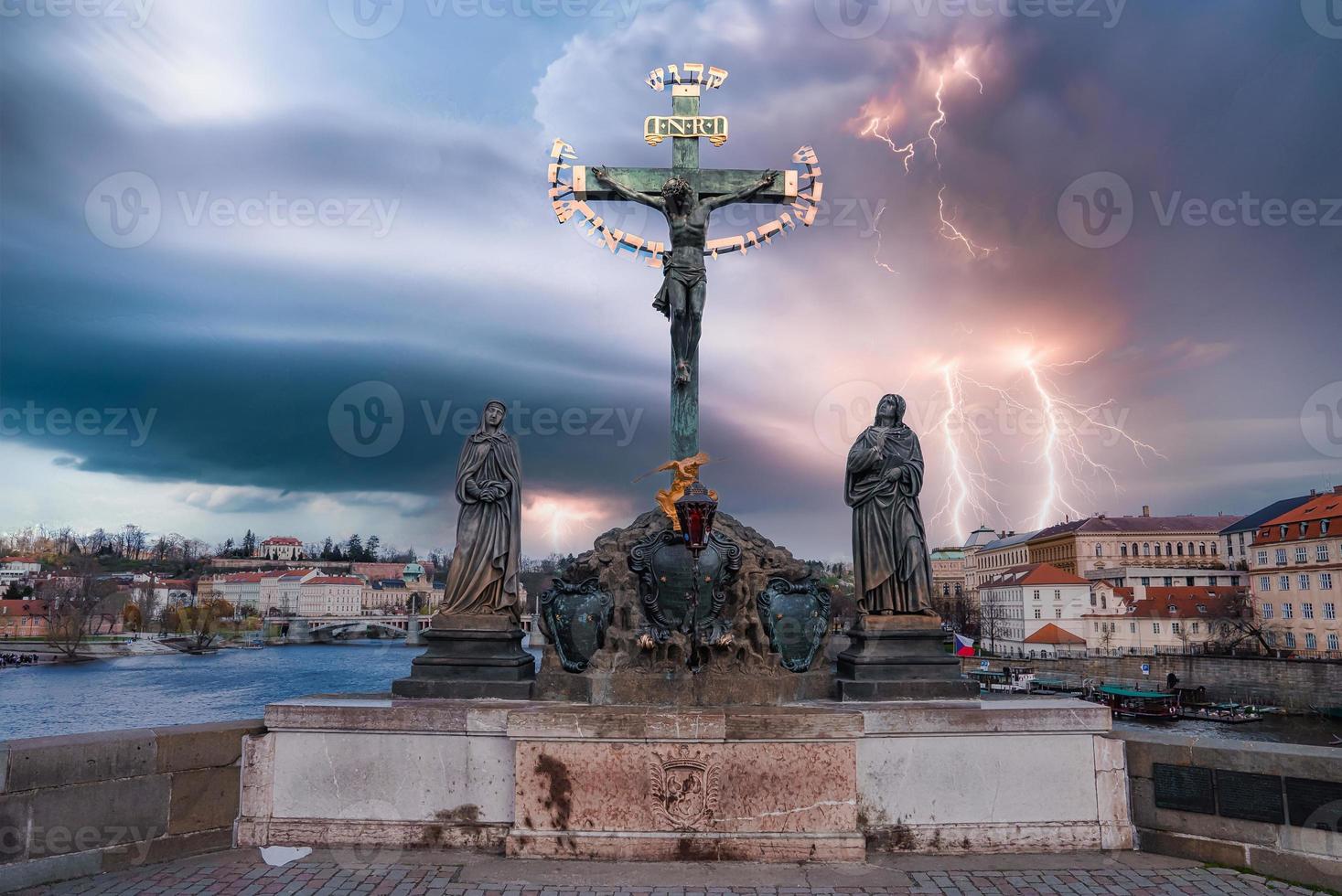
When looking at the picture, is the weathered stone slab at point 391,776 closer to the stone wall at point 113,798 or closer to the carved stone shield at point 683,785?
the stone wall at point 113,798

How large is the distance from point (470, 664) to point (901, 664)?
4206 mm

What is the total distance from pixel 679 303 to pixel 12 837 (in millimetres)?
8243

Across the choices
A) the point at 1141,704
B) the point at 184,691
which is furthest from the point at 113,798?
the point at 1141,704

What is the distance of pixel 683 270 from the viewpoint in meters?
10.5

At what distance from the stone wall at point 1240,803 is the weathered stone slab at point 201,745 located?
24.3 feet

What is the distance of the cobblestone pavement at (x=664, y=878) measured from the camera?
5.45 metres

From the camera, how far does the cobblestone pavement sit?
5.45 metres

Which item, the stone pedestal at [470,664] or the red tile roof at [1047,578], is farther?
the red tile roof at [1047,578]

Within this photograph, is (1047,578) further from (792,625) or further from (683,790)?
(683,790)

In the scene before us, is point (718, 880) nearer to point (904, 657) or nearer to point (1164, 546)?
point (904, 657)

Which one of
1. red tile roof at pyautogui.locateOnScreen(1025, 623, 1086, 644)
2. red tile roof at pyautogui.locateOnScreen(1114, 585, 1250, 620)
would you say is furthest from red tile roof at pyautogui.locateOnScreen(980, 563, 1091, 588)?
red tile roof at pyautogui.locateOnScreen(1114, 585, 1250, 620)

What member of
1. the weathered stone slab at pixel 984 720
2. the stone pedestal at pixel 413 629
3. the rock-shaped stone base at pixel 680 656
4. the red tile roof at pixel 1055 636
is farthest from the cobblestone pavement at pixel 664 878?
the stone pedestal at pixel 413 629

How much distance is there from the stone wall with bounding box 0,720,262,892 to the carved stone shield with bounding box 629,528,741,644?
3.64 meters

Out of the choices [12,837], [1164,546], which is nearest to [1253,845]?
[12,837]
